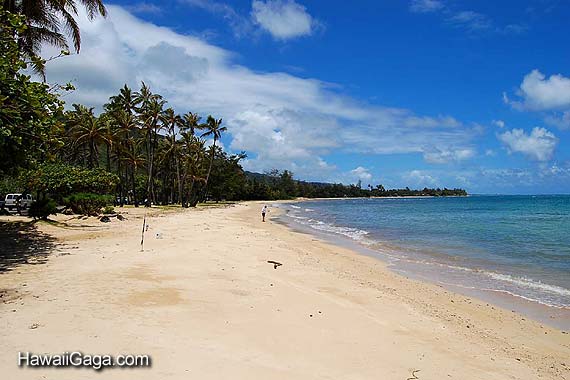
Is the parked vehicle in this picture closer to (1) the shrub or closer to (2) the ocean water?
(1) the shrub

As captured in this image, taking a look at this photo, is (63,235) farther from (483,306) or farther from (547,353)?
(547,353)

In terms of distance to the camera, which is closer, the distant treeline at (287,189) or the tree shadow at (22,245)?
the tree shadow at (22,245)

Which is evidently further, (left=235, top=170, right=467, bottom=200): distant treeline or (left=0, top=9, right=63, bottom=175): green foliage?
(left=235, top=170, right=467, bottom=200): distant treeline

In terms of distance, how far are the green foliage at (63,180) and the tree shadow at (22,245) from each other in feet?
18.4

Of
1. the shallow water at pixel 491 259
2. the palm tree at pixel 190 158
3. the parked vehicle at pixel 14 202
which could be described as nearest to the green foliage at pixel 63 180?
the parked vehicle at pixel 14 202

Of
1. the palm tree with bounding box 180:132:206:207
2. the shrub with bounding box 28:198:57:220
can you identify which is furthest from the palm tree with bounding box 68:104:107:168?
the shrub with bounding box 28:198:57:220

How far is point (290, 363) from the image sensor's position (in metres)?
5.24

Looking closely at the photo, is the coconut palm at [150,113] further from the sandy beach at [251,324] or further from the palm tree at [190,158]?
the sandy beach at [251,324]

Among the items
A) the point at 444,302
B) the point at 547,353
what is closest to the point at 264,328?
the point at 547,353

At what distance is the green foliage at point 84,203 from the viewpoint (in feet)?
83.8

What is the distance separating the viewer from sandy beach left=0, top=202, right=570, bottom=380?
5.10m

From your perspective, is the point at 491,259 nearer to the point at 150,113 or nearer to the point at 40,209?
the point at 40,209

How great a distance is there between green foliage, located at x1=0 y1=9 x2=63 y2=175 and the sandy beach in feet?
11.4

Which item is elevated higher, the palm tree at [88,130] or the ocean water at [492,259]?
the palm tree at [88,130]
